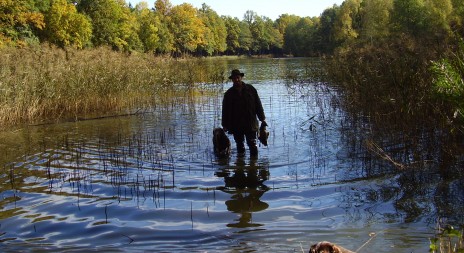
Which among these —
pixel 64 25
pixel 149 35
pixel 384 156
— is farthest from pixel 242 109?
Answer: pixel 149 35

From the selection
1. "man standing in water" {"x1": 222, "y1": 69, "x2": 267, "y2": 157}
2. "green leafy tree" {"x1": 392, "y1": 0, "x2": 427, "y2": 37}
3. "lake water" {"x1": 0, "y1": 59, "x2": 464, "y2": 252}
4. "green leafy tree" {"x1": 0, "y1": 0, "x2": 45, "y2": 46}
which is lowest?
"lake water" {"x1": 0, "y1": 59, "x2": 464, "y2": 252}

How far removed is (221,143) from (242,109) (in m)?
1.17

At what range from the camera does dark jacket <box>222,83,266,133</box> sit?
9.01m

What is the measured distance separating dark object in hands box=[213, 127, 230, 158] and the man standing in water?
1.72 feet

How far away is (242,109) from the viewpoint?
9.09m

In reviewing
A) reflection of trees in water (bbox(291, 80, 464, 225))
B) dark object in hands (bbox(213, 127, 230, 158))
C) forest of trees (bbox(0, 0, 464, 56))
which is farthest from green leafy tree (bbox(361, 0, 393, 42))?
dark object in hands (bbox(213, 127, 230, 158))

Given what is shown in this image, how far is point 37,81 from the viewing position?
51.2 ft

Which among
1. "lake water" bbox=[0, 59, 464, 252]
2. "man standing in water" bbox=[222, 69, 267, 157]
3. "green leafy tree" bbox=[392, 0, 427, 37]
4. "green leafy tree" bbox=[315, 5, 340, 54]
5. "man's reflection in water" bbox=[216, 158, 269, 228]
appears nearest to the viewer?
"lake water" bbox=[0, 59, 464, 252]

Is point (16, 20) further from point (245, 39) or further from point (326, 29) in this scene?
point (245, 39)

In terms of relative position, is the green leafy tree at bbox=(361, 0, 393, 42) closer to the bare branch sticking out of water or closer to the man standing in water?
the man standing in water

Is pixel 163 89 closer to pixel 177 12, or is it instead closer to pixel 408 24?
pixel 408 24

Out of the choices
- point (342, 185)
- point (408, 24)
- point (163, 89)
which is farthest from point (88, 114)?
point (408, 24)

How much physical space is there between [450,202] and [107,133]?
10050mm

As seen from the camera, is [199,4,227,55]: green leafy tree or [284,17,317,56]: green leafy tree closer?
[199,4,227,55]: green leafy tree
